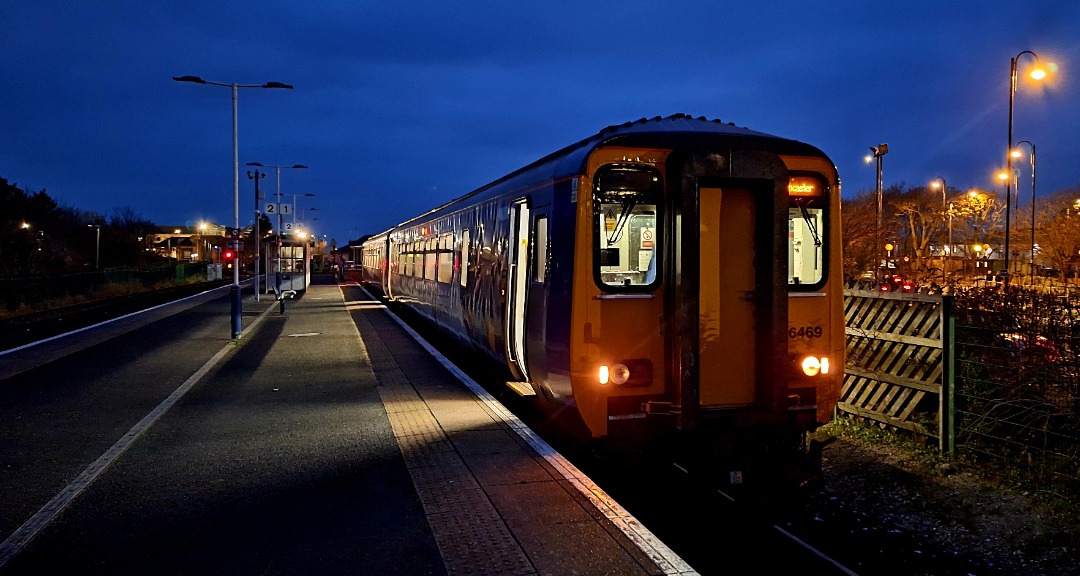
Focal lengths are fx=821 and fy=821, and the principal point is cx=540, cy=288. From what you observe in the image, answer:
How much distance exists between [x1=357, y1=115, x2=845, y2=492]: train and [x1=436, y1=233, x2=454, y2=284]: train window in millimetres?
7418

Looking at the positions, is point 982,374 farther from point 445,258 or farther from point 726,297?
point 445,258

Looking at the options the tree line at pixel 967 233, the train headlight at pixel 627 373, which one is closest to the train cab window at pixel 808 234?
the train headlight at pixel 627 373

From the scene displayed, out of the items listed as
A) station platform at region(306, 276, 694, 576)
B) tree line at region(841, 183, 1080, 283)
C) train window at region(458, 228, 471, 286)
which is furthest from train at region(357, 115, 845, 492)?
tree line at region(841, 183, 1080, 283)

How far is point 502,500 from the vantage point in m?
6.03

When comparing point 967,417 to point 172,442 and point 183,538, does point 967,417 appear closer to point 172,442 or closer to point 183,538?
point 183,538

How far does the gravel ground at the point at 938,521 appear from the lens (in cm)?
575

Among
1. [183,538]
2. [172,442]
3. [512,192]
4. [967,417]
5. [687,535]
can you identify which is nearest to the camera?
[183,538]

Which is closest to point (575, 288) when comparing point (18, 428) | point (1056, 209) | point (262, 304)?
point (18, 428)

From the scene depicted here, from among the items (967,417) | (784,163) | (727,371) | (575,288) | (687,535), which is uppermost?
(784,163)

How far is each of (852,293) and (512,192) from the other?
161 inches

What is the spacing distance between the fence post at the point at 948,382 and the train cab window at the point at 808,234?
1656 millimetres

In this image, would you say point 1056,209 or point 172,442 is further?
point 1056,209

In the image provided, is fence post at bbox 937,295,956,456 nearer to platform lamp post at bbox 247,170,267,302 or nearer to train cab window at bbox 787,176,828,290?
train cab window at bbox 787,176,828,290

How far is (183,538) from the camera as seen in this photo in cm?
536
